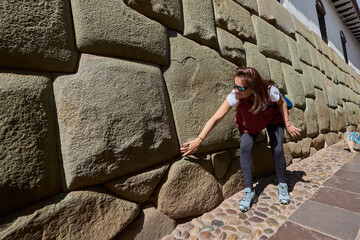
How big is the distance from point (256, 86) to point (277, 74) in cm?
137

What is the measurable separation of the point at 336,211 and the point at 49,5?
7.14 ft

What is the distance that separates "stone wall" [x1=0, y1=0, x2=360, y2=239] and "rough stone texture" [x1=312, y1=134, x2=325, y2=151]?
184cm

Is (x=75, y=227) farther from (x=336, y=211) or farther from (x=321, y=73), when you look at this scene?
(x=321, y=73)

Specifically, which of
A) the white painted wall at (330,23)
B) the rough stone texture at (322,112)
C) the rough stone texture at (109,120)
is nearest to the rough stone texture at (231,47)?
the rough stone texture at (109,120)

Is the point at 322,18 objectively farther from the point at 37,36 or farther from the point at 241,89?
the point at 37,36

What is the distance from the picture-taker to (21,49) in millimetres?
853

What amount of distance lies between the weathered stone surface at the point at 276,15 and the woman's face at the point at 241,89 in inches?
67.3

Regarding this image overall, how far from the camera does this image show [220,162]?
1630mm

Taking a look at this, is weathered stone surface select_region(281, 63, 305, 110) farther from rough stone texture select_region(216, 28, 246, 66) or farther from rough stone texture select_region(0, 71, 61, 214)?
rough stone texture select_region(0, 71, 61, 214)

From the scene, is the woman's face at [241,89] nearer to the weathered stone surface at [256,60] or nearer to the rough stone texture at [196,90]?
the rough stone texture at [196,90]

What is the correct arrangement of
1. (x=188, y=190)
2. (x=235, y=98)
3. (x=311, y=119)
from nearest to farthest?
1. (x=188, y=190)
2. (x=235, y=98)
3. (x=311, y=119)

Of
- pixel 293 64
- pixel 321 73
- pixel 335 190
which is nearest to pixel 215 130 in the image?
pixel 335 190

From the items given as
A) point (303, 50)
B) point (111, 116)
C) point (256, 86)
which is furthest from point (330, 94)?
point (111, 116)

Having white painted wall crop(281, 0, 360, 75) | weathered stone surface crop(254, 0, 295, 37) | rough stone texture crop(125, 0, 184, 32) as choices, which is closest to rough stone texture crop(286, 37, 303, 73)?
weathered stone surface crop(254, 0, 295, 37)
